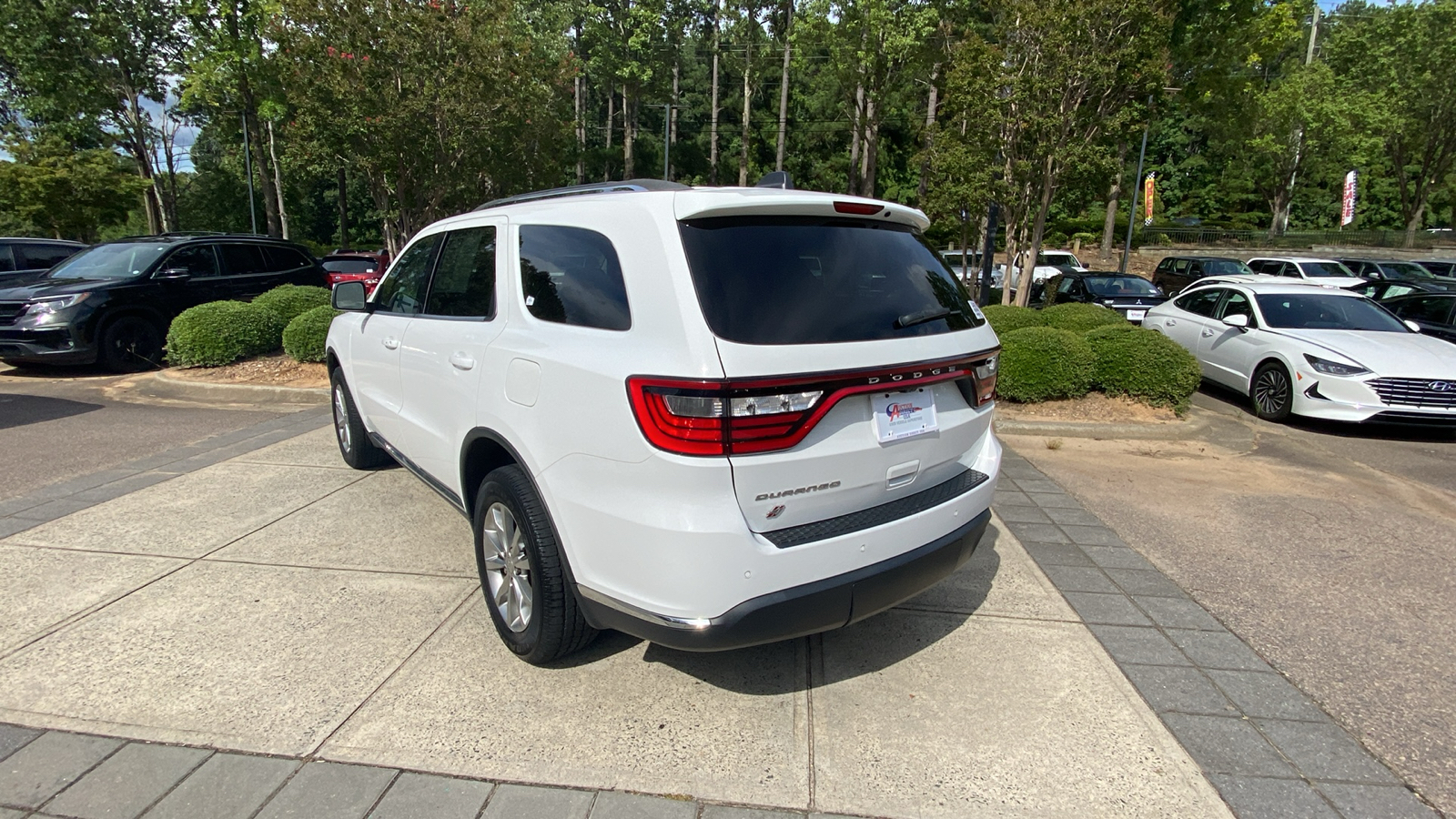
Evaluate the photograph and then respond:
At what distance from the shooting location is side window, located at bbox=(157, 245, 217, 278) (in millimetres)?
9836

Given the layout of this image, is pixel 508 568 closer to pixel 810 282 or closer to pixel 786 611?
pixel 786 611

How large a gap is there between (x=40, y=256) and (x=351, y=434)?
11.8m

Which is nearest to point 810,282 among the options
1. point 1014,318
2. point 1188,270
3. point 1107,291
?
point 1014,318

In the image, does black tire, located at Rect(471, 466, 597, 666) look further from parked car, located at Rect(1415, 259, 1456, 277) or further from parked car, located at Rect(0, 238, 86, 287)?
parked car, located at Rect(1415, 259, 1456, 277)

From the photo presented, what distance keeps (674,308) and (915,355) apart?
87 centimetres

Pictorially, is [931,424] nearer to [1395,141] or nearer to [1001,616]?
[1001,616]

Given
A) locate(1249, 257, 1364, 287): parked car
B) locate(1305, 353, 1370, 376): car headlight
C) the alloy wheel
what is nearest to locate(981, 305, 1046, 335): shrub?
locate(1305, 353, 1370, 376): car headlight

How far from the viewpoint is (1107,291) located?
16.5 metres

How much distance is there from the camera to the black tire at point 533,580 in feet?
8.85

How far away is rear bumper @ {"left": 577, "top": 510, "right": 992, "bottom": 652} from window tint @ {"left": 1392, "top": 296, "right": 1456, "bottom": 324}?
483 inches

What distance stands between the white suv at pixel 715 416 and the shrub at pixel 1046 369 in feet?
15.3

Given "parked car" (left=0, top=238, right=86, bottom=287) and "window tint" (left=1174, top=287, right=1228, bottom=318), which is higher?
"parked car" (left=0, top=238, right=86, bottom=287)

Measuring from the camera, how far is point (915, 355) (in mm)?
2584

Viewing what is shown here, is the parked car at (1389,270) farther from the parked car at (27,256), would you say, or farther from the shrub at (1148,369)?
the parked car at (27,256)
